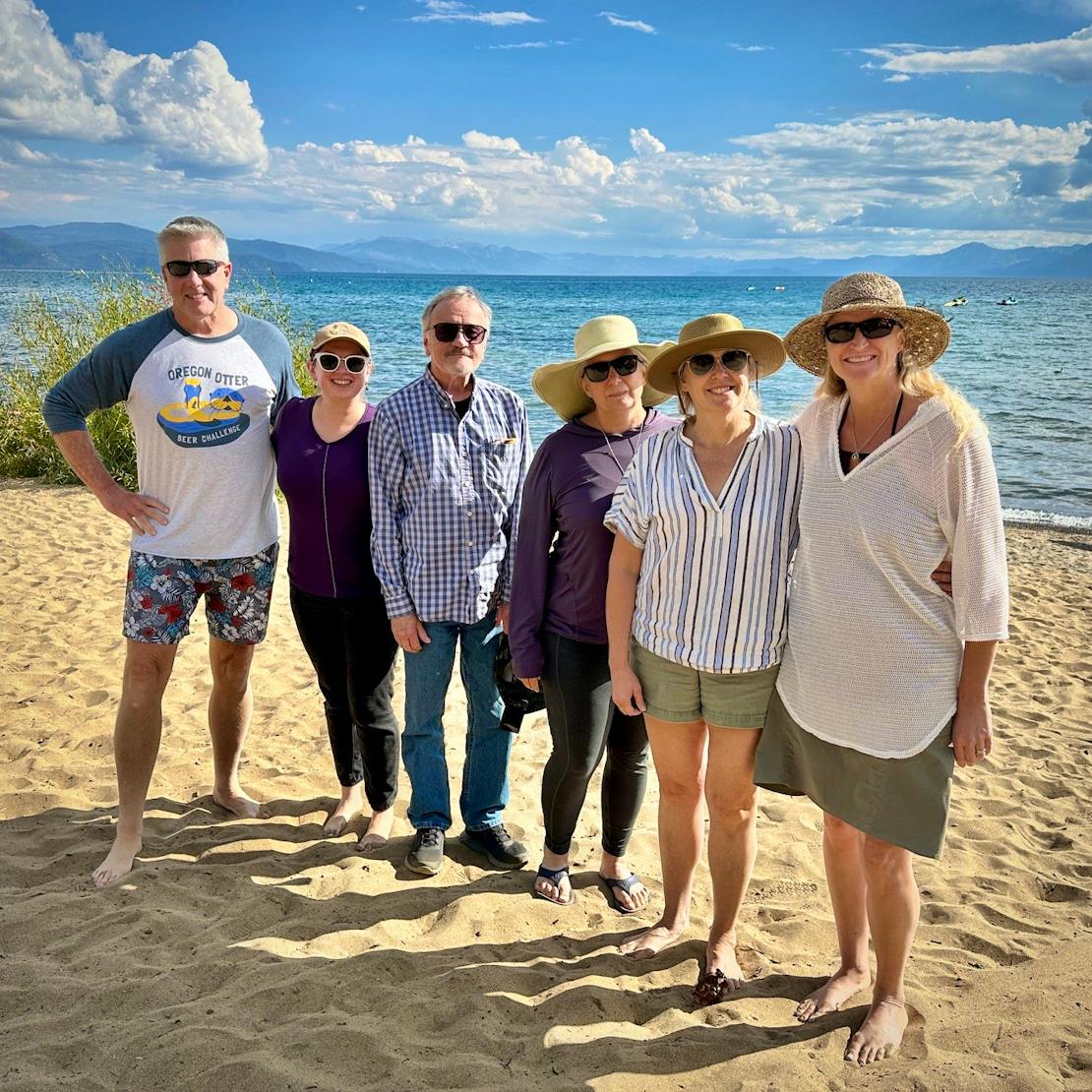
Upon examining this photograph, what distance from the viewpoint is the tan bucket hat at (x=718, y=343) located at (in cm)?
269

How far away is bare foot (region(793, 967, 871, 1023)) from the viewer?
111 inches

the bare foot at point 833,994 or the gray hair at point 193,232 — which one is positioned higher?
the gray hair at point 193,232

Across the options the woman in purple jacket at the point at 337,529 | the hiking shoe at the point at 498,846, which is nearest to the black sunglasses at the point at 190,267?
the woman in purple jacket at the point at 337,529

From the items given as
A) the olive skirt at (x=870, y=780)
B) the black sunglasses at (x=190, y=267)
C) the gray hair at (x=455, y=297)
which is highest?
the black sunglasses at (x=190, y=267)

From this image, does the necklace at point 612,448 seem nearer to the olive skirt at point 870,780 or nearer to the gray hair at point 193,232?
the olive skirt at point 870,780

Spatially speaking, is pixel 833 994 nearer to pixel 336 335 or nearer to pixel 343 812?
pixel 343 812

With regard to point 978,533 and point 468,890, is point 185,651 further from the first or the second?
point 978,533

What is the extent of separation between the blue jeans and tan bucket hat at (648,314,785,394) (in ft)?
3.97

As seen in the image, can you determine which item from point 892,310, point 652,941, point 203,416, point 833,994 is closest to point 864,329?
point 892,310

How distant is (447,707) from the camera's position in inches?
210

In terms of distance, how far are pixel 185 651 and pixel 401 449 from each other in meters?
3.12

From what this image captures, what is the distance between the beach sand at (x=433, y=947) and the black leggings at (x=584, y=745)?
1.05ft

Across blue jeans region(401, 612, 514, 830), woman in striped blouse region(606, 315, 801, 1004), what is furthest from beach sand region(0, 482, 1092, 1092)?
woman in striped blouse region(606, 315, 801, 1004)

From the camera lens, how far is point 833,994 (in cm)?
287
